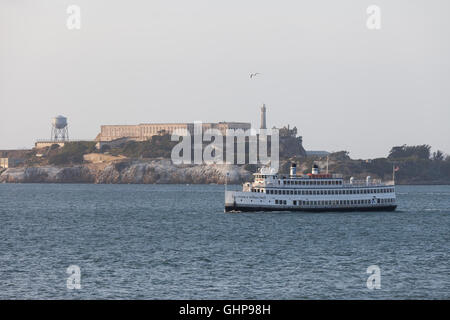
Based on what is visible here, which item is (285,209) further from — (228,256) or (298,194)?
(228,256)

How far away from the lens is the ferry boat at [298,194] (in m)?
104

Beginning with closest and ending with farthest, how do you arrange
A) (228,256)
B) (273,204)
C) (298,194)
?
(228,256)
(273,204)
(298,194)

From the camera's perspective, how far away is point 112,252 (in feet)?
210

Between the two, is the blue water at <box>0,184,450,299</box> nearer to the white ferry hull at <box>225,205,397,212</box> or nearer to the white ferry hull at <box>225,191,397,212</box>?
the white ferry hull at <box>225,205,397,212</box>

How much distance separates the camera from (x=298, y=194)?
105 m

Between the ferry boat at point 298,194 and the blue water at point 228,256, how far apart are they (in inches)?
67.1

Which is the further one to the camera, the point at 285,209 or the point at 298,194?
the point at 298,194

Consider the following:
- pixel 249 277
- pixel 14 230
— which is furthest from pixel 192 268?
pixel 14 230

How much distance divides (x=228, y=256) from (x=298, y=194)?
45.6 meters

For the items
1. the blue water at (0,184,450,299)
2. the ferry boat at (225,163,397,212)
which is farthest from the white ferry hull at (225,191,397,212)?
the blue water at (0,184,450,299)

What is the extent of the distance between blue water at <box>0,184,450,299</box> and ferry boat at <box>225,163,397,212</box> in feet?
5.59

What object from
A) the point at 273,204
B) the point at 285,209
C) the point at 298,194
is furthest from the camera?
the point at 298,194

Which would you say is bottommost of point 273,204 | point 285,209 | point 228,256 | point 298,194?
point 228,256

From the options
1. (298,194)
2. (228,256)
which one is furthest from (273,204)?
(228,256)
